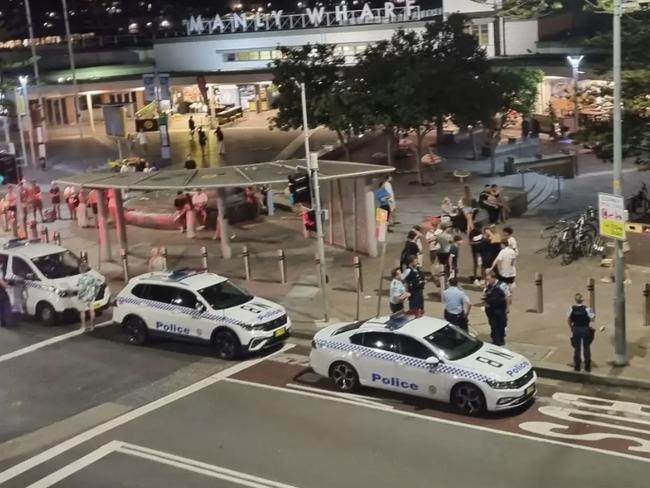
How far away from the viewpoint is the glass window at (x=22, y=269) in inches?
821

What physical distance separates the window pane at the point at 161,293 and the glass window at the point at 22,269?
13.3ft

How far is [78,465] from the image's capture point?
12.5 meters

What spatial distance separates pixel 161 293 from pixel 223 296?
4.18 ft

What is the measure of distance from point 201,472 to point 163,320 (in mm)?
6270

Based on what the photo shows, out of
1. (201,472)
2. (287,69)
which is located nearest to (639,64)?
(201,472)

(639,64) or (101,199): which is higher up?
(639,64)

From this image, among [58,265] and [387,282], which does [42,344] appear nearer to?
[58,265]

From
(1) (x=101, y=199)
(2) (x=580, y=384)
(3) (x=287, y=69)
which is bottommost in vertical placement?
(2) (x=580, y=384)

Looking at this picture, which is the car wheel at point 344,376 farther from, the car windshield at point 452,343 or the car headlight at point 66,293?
the car headlight at point 66,293

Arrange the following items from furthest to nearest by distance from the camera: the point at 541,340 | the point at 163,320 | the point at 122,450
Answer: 1. the point at 163,320
2. the point at 541,340
3. the point at 122,450

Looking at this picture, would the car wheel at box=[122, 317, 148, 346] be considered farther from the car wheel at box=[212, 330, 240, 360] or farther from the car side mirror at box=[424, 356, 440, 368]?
the car side mirror at box=[424, 356, 440, 368]

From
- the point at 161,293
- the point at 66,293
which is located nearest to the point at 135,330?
the point at 161,293

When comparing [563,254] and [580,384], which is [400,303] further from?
[563,254]

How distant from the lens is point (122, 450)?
13.0m
